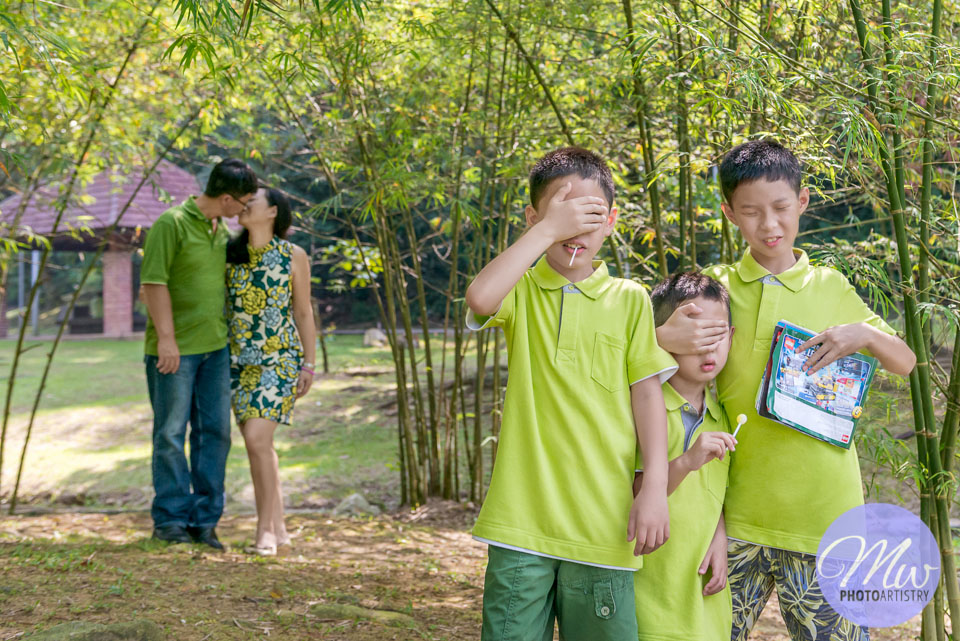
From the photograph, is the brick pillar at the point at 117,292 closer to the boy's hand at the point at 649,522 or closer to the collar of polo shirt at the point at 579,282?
the collar of polo shirt at the point at 579,282

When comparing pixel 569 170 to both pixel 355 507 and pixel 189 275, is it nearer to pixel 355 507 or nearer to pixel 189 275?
pixel 189 275

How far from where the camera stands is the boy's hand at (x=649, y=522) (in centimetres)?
140

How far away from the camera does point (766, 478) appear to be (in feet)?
5.18

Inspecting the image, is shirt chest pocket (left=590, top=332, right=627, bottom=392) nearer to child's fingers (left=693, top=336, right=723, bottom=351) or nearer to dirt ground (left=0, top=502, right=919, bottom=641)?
child's fingers (left=693, top=336, right=723, bottom=351)

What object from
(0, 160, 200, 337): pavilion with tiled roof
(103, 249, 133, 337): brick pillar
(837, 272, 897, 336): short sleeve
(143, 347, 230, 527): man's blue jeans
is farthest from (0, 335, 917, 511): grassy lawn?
(103, 249, 133, 337): brick pillar

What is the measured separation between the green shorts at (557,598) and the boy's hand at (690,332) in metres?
0.42

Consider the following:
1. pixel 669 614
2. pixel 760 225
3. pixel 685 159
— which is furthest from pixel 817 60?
pixel 669 614

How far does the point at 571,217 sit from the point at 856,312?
2.04ft

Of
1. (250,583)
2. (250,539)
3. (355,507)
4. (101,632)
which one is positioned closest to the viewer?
(101,632)

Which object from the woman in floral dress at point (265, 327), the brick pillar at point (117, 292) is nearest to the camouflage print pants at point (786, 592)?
the woman in floral dress at point (265, 327)

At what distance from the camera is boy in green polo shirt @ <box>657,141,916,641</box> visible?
60.4 inches

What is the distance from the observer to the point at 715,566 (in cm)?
154

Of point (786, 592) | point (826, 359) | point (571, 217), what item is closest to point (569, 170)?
point (571, 217)

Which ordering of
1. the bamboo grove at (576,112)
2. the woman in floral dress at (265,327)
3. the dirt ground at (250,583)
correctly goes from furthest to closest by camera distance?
the woman in floral dress at (265,327)
the dirt ground at (250,583)
the bamboo grove at (576,112)
